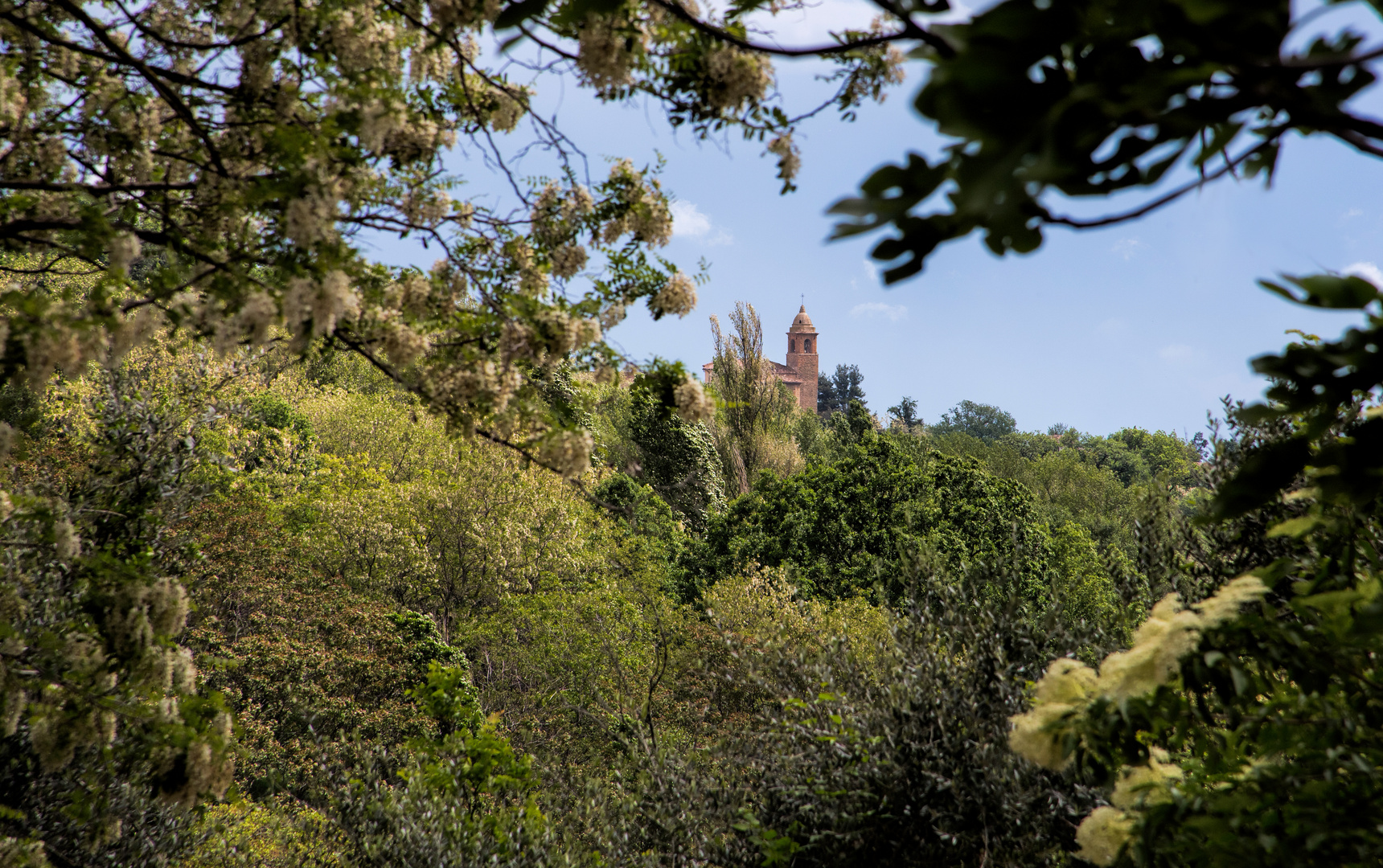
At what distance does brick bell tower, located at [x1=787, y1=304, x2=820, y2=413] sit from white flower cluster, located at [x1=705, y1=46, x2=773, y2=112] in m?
72.1

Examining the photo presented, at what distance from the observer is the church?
75.1 m

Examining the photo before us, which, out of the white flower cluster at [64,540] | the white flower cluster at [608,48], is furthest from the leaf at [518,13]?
the white flower cluster at [64,540]

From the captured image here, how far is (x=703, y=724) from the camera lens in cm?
1280

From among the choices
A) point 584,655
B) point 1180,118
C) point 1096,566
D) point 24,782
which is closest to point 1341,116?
point 1180,118

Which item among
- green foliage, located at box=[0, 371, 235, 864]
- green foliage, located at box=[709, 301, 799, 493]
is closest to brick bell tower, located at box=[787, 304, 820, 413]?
green foliage, located at box=[709, 301, 799, 493]

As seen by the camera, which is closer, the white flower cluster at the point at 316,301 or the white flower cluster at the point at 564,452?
the white flower cluster at the point at 316,301

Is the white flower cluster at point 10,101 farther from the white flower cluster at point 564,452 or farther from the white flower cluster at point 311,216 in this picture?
the white flower cluster at point 564,452

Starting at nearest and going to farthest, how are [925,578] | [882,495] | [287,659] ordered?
1. [925,578]
2. [287,659]
3. [882,495]

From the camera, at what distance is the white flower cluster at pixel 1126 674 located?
202 centimetres

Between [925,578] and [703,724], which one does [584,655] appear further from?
[925,578]

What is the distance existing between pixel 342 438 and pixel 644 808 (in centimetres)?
2049

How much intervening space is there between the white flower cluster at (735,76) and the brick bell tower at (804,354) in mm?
72135

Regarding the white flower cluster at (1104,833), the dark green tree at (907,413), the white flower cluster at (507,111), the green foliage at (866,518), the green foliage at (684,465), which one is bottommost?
the white flower cluster at (1104,833)

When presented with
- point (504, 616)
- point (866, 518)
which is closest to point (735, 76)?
point (504, 616)
